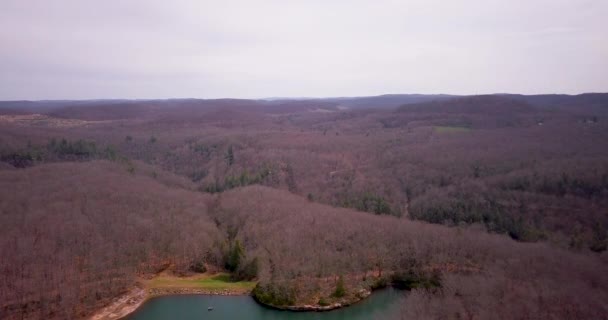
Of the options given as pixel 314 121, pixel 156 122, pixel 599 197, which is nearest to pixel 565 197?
pixel 599 197

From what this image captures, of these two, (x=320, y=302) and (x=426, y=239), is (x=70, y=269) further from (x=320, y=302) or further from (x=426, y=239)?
(x=426, y=239)

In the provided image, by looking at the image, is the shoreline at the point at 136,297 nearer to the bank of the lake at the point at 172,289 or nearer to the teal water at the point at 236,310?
the bank of the lake at the point at 172,289

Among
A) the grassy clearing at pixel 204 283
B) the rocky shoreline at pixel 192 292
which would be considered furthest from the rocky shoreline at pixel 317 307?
the grassy clearing at pixel 204 283

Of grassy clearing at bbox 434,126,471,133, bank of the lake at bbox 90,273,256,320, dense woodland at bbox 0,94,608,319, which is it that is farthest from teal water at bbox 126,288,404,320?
grassy clearing at bbox 434,126,471,133

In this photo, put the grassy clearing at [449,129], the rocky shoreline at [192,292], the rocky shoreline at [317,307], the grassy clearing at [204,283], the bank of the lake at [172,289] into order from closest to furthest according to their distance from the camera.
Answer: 1. the bank of the lake at [172,289]
2. the rocky shoreline at [317,307]
3. the rocky shoreline at [192,292]
4. the grassy clearing at [204,283]
5. the grassy clearing at [449,129]

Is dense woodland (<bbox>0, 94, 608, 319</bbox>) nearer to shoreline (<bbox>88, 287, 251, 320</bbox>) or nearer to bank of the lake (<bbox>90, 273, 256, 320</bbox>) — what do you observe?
shoreline (<bbox>88, 287, 251, 320</bbox>)
